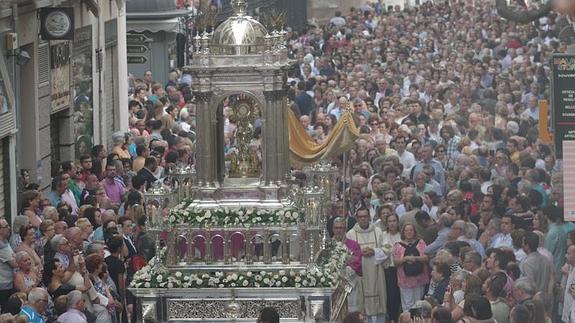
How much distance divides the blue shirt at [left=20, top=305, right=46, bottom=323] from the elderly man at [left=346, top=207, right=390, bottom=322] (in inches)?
188

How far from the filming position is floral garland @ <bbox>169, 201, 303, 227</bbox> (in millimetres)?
20562

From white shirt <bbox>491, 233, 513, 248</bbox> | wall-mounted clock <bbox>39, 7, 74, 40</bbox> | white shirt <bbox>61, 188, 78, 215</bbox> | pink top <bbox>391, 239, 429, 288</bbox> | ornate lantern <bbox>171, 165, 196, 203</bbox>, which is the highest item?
wall-mounted clock <bbox>39, 7, 74, 40</bbox>

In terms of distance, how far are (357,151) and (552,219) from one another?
26.0ft

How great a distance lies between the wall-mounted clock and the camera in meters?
30.5

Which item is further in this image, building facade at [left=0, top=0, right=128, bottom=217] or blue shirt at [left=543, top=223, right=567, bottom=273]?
building facade at [left=0, top=0, right=128, bottom=217]

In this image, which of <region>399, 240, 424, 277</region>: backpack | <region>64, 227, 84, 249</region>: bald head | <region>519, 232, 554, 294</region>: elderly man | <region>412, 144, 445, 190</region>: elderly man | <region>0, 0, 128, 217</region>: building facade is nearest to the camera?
<region>519, 232, 554, 294</region>: elderly man

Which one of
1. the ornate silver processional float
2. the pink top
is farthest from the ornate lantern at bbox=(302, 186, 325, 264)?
the pink top

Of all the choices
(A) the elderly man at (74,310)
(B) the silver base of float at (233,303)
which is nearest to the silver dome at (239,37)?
(B) the silver base of float at (233,303)

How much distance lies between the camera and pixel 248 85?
20.8 m

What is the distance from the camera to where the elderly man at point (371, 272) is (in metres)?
22.7

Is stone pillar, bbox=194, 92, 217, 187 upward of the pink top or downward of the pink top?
upward

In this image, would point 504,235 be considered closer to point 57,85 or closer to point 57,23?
point 57,23

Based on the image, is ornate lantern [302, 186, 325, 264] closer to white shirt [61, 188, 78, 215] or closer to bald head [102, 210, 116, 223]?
bald head [102, 210, 116, 223]

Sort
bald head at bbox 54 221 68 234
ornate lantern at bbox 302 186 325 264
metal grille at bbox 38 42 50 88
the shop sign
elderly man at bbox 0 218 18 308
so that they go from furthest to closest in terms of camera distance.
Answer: the shop sign, metal grille at bbox 38 42 50 88, bald head at bbox 54 221 68 234, elderly man at bbox 0 218 18 308, ornate lantern at bbox 302 186 325 264
